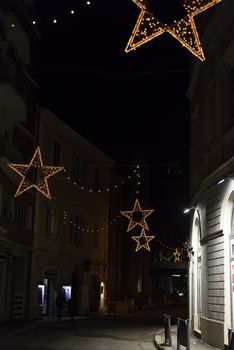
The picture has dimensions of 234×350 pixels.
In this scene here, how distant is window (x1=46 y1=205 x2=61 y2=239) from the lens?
112 feet

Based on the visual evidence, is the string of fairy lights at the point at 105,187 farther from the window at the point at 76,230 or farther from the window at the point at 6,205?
the window at the point at 6,205

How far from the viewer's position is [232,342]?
9922 mm

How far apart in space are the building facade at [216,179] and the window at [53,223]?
1358 centimetres

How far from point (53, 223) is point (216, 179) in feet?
59.8

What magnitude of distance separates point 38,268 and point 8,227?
5099 millimetres

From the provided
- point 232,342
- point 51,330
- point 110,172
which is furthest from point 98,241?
point 232,342

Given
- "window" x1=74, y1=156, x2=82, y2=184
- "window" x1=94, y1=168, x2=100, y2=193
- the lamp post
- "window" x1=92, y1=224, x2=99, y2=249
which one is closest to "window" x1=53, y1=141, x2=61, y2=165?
"window" x1=74, y1=156, x2=82, y2=184

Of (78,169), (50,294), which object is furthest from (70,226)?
(50,294)

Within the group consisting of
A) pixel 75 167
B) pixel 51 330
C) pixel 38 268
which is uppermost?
pixel 75 167

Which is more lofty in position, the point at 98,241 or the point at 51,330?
the point at 98,241

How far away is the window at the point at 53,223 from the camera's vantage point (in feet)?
112

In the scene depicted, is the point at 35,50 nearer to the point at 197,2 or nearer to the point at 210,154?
the point at 210,154

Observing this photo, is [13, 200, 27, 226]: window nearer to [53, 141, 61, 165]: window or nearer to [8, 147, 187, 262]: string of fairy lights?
[8, 147, 187, 262]: string of fairy lights

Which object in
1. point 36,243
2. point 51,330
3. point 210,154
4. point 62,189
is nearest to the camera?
point 210,154
